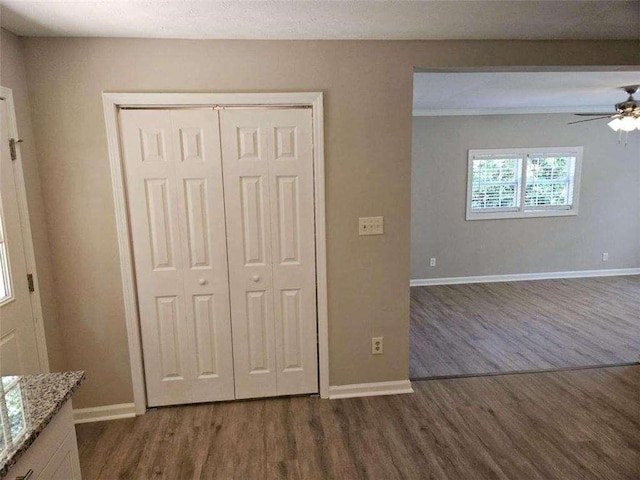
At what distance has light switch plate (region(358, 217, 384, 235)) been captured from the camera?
8.74 ft

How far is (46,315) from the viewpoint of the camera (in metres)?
2.38

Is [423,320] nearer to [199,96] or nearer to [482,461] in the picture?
[482,461]

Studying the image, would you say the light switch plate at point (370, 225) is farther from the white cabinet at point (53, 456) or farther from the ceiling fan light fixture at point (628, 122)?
the ceiling fan light fixture at point (628, 122)

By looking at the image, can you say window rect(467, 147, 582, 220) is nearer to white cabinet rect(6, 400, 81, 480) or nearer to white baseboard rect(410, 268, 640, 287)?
white baseboard rect(410, 268, 640, 287)

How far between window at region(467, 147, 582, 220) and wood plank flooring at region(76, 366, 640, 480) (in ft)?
10.6

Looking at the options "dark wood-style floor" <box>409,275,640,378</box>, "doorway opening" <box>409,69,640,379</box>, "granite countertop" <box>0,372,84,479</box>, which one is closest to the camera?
"granite countertop" <box>0,372,84,479</box>

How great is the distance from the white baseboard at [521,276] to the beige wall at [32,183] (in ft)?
14.8

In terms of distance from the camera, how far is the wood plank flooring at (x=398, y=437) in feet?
6.98

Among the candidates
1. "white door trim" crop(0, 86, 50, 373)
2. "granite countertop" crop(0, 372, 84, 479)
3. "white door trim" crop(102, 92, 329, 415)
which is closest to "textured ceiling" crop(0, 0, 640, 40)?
"white door trim" crop(102, 92, 329, 415)

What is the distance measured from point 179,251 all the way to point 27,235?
0.82 metres

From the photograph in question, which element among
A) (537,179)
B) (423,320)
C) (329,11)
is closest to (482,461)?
(423,320)

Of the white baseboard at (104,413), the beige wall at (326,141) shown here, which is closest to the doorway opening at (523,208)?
the beige wall at (326,141)

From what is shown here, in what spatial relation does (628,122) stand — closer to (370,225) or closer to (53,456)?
(370,225)

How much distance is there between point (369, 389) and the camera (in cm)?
285
